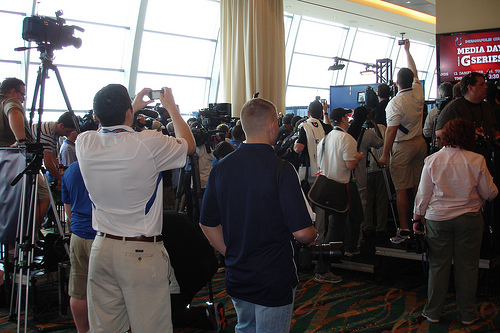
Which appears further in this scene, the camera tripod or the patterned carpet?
the patterned carpet

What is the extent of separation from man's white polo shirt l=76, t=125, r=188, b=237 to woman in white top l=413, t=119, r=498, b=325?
75.4 inches

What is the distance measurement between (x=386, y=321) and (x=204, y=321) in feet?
4.24

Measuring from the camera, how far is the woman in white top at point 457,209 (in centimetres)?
292

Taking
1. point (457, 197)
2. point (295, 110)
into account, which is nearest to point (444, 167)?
point (457, 197)

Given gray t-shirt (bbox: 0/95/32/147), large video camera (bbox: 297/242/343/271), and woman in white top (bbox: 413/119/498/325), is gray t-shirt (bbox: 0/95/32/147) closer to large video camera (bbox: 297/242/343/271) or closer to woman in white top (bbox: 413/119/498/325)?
large video camera (bbox: 297/242/343/271)

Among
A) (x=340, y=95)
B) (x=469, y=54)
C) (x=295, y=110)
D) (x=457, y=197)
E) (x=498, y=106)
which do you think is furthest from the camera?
(x=295, y=110)

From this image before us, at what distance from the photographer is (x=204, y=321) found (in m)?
3.01

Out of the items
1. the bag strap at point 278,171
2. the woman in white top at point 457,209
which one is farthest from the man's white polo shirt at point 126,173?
the woman in white top at point 457,209

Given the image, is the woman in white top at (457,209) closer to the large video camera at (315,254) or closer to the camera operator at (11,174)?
the large video camera at (315,254)

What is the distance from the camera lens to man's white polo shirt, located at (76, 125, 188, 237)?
1.85 m

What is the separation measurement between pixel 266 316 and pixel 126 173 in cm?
82

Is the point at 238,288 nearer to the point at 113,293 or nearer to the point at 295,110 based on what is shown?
the point at 113,293

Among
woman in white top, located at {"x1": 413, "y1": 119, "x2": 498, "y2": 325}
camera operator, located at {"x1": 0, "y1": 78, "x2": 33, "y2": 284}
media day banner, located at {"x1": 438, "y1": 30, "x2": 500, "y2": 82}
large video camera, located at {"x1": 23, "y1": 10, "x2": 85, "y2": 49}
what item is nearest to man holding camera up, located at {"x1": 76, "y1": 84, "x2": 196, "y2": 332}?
large video camera, located at {"x1": 23, "y1": 10, "x2": 85, "y2": 49}

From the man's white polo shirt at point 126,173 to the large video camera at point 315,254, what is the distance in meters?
0.63
